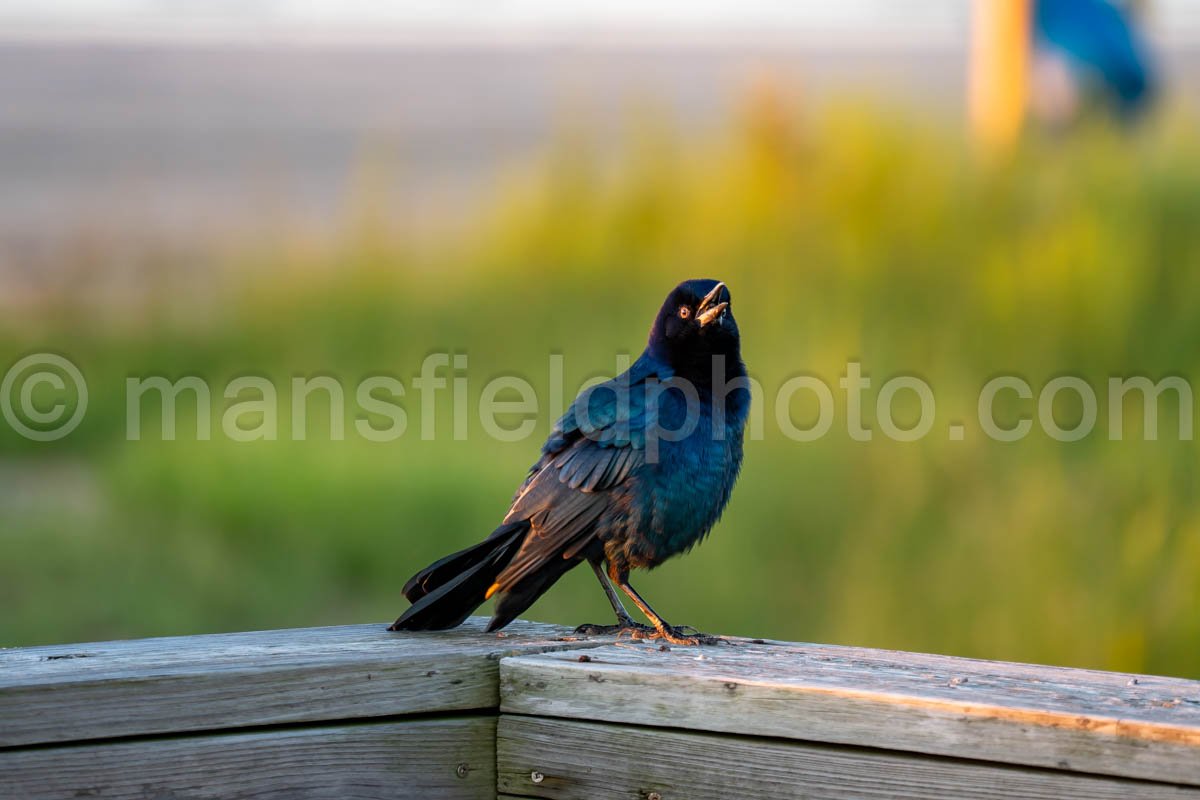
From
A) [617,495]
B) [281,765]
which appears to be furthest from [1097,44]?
[281,765]

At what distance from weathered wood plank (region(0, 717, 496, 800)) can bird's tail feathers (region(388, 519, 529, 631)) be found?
1.49ft

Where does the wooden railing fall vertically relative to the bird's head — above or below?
below

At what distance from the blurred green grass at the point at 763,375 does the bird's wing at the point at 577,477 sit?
279 centimetres

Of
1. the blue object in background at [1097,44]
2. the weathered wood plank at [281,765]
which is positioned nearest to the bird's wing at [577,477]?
the weathered wood plank at [281,765]

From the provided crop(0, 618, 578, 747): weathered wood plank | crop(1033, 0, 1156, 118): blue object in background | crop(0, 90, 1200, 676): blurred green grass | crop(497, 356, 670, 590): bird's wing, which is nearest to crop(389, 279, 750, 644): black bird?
crop(497, 356, 670, 590): bird's wing

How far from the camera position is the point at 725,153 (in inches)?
289

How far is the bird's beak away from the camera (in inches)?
137

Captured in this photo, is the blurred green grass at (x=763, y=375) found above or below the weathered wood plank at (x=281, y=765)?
below

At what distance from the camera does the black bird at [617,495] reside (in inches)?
116

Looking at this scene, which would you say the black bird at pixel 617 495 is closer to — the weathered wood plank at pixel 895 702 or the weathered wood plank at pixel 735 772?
the weathered wood plank at pixel 895 702

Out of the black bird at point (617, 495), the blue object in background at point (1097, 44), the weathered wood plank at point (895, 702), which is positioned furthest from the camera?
the blue object in background at point (1097, 44)

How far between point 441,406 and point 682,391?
12.0 feet

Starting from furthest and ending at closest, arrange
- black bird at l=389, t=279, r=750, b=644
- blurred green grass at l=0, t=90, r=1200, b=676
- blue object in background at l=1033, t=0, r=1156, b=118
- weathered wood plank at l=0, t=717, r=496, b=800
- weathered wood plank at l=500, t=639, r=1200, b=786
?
blue object in background at l=1033, t=0, r=1156, b=118, blurred green grass at l=0, t=90, r=1200, b=676, black bird at l=389, t=279, r=750, b=644, weathered wood plank at l=0, t=717, r=496, b=800, weathered wood plank at l=500, t=639, r=1200, b=786

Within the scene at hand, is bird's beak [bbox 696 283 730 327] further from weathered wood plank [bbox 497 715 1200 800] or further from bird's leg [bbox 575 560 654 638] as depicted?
weathered wood plank [bbox 497 715 1200 800]
